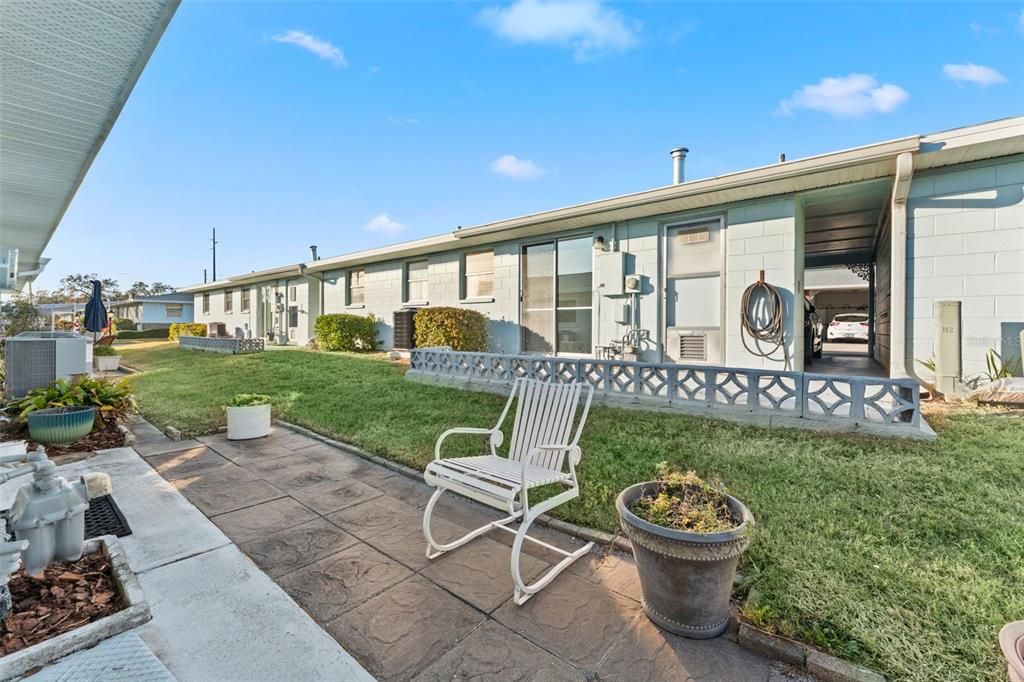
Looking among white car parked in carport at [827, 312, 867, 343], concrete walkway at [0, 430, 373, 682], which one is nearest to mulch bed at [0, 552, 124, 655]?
concrete walkway at [0, 430, 373, 682]

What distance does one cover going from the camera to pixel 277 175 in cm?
1431

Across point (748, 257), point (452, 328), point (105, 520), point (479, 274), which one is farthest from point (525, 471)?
point (479, 274)

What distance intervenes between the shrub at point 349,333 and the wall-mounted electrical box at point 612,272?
758cm

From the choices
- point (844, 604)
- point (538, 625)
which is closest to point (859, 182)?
point (844, 604)

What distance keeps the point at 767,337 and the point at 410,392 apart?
5.85 m

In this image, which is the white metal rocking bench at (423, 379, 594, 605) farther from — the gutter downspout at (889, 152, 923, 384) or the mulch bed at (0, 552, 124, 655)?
the gutter downspout at (889, 152, 923, 384)

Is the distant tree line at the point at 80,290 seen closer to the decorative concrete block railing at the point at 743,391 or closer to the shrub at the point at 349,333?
the shrub at the point at 349,333

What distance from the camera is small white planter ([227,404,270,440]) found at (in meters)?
5.24

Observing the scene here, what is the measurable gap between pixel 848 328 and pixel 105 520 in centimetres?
2160

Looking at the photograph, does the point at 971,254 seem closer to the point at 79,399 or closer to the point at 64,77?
the point at 64,77

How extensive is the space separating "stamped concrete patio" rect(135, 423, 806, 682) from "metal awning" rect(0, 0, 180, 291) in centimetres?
322

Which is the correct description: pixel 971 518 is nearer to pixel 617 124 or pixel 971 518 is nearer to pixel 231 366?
pixel 617 124

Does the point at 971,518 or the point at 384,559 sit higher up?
the point at 971,518

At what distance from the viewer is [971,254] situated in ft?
17.8
